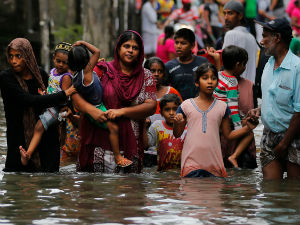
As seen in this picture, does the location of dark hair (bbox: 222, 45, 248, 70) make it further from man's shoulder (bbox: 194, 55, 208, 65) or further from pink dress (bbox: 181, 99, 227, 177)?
pink dress (bbox: 181, 99, 227, 177)

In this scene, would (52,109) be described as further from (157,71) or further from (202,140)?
(157,71)

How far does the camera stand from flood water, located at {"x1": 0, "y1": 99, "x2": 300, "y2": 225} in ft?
21.7

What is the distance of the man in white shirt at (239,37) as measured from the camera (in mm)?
11430

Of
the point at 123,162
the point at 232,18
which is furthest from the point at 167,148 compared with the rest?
the point at 232,18

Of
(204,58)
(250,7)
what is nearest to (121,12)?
(250,7)

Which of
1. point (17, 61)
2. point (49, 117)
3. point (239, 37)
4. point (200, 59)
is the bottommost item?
point (49, 117)

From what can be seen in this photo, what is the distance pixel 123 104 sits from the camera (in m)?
8.70

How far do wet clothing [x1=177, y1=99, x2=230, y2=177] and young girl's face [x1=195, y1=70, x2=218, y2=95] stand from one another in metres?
0.16

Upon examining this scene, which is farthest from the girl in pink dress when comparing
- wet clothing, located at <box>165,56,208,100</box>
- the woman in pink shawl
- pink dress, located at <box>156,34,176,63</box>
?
pink dress, located at <box>156,34,176,63</box>

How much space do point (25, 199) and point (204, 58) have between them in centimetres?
463

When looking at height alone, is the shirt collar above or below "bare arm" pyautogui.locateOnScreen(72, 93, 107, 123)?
above

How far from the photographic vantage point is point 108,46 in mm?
21344

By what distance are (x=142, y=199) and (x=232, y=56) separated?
3.19 meters

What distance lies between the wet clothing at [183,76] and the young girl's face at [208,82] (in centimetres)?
233
